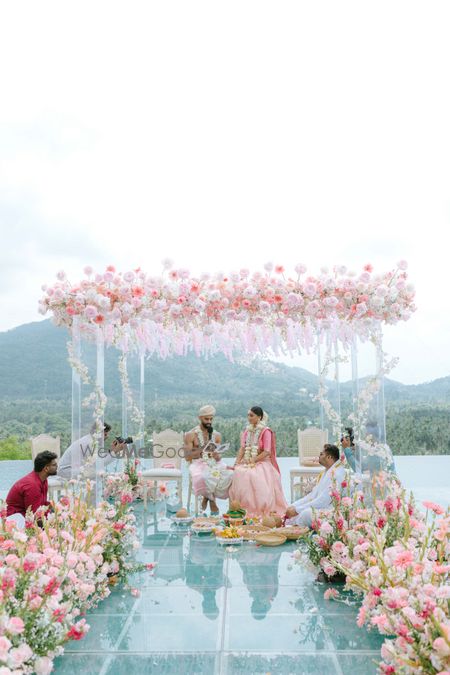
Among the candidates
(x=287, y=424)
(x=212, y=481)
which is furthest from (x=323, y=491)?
(x=287, y=424)

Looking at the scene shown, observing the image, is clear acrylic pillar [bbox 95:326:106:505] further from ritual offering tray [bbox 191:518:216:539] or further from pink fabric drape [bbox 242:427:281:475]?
pink fabric drape [bbox 242:427:281:475]

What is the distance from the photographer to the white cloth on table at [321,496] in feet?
19.2

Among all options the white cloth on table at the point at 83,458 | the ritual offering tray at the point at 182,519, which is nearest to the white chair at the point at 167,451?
the ritual offering tray at the point at 182,519

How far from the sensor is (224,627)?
3816mm

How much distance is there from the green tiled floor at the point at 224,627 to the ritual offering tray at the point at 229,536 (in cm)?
56

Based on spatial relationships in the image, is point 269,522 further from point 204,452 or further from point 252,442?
point 204,452

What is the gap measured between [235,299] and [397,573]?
10.3ft

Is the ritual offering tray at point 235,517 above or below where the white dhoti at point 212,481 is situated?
below

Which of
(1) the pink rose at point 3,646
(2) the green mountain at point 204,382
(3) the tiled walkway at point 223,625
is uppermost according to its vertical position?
(2) the green mountain at point 204,382

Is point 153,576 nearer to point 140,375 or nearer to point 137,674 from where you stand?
point 137,674

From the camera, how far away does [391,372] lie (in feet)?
18.1

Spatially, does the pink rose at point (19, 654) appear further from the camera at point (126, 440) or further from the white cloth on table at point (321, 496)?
the camera at point (126, 440)

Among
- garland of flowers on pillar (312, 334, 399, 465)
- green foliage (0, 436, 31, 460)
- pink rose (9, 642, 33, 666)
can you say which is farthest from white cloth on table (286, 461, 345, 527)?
green foliage (0, 436, 31, 460)

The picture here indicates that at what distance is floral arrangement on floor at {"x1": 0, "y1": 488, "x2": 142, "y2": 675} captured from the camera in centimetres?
277
